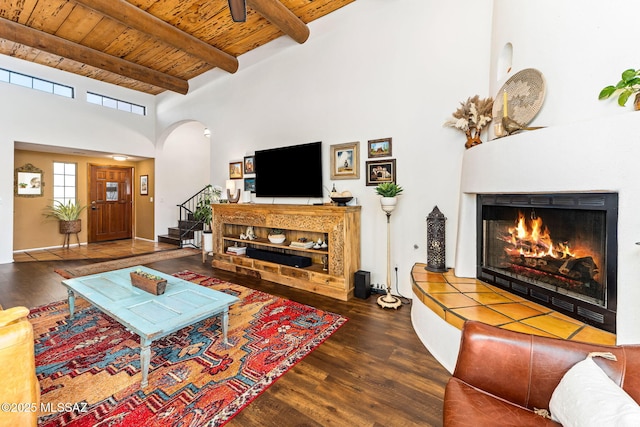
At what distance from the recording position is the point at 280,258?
3.89 meters

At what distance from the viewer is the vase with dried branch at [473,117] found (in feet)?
8.41

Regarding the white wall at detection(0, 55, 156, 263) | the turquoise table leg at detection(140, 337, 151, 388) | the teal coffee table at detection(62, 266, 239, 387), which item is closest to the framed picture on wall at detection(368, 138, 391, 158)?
the teal coffee table at detection(62, 266, 239, 387)

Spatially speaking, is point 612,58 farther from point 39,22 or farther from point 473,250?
point 39,22

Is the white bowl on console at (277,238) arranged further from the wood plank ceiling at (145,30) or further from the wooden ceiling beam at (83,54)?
the wooden ceiling beam at (83,54)

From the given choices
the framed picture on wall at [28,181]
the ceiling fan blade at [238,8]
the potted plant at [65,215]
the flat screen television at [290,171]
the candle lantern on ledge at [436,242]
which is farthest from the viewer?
the potted plant at [65,215]

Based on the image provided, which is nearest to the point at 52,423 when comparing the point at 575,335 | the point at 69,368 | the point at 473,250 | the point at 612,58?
the point at 69,368

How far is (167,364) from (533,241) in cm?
299

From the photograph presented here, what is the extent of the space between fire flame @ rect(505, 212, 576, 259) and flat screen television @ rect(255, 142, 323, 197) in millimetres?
2332

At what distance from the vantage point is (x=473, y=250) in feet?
8.61

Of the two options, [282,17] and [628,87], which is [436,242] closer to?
[628,87]

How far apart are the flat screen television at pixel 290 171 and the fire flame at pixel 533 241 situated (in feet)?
7.65

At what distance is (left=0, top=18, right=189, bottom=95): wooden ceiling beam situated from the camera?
157 inches

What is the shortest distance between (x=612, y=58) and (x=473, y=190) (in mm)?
1142

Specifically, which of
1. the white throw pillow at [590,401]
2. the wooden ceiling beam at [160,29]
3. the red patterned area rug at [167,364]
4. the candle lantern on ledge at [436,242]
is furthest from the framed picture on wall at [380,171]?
the wooden ceiling beam at [160,29]
